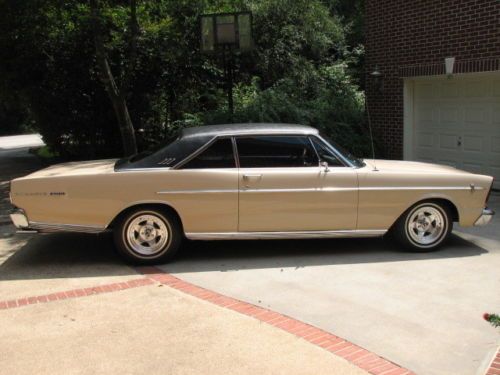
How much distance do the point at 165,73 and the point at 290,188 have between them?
351 inches

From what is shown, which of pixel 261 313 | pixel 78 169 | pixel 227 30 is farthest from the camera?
pixel 227 30

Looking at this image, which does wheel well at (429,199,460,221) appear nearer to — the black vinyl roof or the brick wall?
the black vinyl roof

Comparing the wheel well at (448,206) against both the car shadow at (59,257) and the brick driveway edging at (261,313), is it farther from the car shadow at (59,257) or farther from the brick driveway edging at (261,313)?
the car shadow at (59,257)

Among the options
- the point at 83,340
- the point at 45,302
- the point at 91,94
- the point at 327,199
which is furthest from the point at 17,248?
the point at 91,94

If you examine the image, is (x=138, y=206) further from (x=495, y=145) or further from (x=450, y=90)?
(x=450, y=90)

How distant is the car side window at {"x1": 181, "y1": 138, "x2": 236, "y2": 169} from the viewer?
603 cm

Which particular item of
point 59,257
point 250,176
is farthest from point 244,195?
point 59,257

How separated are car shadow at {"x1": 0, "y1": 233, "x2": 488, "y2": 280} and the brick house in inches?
161

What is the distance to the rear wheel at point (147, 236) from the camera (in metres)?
5.91

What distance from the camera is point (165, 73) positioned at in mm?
14086

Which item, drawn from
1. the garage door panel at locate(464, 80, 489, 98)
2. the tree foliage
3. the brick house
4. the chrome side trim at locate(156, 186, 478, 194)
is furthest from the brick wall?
the chrome side trim at locate(156, 186, 478, 194)

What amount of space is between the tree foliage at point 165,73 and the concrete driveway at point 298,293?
5127mm

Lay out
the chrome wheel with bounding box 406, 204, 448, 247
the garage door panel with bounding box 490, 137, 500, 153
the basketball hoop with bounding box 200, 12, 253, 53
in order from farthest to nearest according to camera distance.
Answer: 1. the basketball hoop with bounding box 200, 12, 253, 53
2. the garage door panel with bounding box 490, 137, 500, 153
3. the chrome wheel with bounding box 406, 204, 448, 247

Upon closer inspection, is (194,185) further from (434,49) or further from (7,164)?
(7,164)
